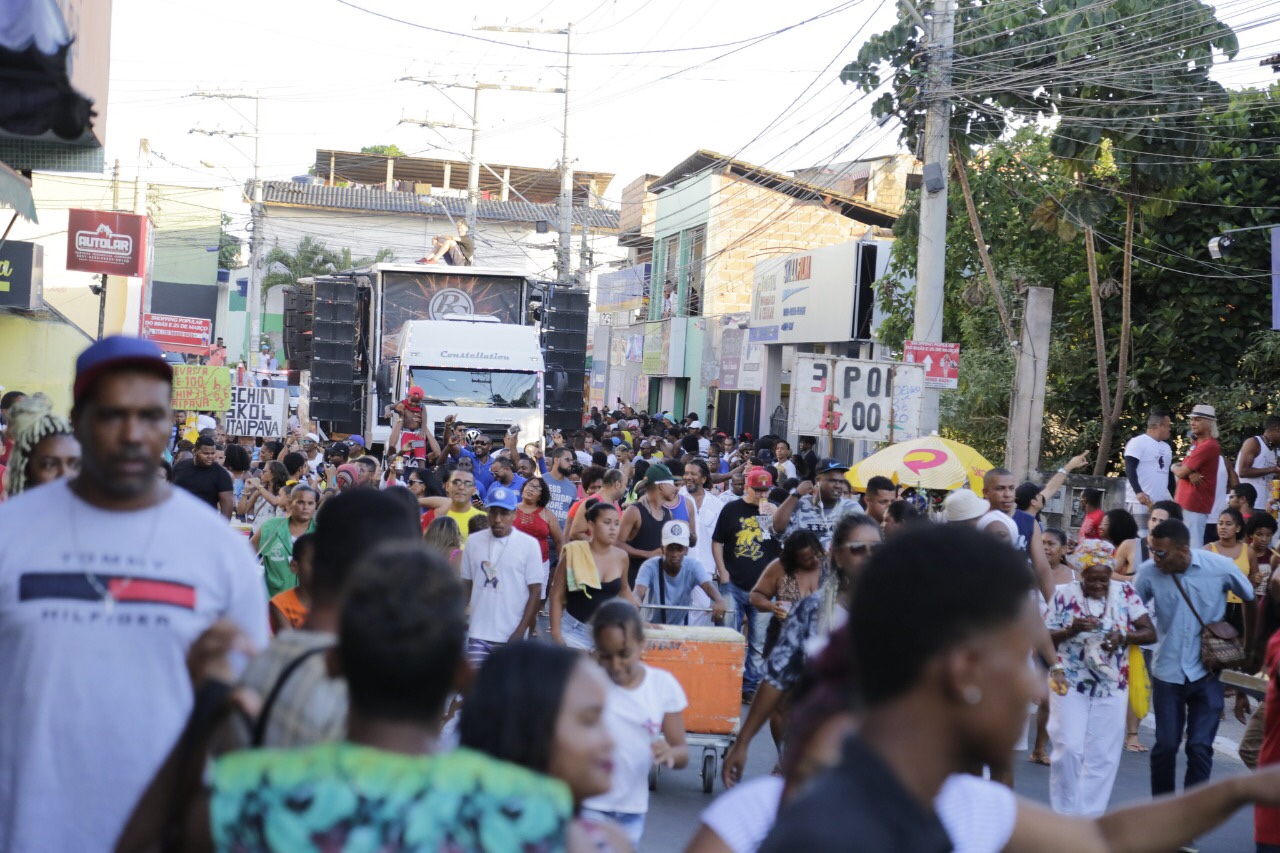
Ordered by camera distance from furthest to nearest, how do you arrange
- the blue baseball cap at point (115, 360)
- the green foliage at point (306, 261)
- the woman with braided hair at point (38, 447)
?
the green foliage at point (306, 261)
the woman with braided hair at point (38, 447)
the blue baseball cap at point (115, 360)

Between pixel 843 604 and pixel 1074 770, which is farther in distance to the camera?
pixel 1074 770

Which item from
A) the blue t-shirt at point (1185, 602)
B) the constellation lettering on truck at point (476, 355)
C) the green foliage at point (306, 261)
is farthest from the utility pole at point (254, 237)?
the blue t-shirt at point (1185, 602)

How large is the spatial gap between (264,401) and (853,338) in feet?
47.5

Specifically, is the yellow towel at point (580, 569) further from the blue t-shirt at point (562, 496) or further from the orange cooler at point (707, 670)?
the blue t-shirt at point (562, 496)

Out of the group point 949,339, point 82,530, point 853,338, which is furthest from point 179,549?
point 853,338

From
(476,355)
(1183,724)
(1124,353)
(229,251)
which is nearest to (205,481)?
(1183,724)

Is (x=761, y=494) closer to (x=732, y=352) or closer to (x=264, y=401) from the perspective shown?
(x=264, y=401)

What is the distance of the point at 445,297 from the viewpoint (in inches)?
1117

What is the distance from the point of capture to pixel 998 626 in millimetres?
2203

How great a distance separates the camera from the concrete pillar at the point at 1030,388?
16188 mm

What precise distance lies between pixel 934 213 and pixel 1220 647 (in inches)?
376

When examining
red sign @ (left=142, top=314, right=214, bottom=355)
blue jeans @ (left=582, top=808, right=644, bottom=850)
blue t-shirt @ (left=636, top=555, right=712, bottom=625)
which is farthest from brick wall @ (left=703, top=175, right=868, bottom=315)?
blue jeans @ (left=582, top=808, right=644, bottom=850)

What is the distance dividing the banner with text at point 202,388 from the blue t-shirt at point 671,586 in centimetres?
1290

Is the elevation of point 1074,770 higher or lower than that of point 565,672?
lower
